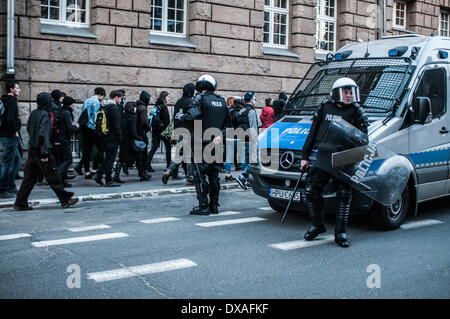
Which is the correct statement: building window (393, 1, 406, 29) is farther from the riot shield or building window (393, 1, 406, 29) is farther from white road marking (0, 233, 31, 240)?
white road marking (0, 233, 31, 240)

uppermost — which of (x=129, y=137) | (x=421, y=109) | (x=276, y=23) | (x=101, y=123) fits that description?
(x=276, y=23)

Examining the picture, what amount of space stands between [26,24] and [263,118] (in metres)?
5.95

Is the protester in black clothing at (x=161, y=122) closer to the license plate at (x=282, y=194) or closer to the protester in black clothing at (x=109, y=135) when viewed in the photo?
the protester in black clothing at (x=109, y=135)

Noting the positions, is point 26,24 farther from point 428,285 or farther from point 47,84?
point 428,285

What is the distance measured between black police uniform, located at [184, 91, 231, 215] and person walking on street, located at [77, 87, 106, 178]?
4.38 m

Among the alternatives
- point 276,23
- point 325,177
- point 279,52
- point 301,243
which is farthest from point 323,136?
point 276,23

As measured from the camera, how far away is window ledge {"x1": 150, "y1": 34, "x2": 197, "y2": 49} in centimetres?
1617

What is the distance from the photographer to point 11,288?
197 inches

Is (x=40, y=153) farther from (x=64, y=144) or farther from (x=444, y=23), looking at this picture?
(x=444, y=23)

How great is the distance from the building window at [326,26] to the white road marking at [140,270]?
16.2 metres

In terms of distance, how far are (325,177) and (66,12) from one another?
413 inches

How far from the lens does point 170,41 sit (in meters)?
16.5

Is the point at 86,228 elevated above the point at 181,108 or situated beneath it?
situated beneath
